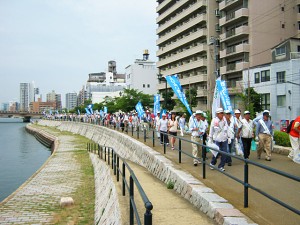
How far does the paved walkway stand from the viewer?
998 cm

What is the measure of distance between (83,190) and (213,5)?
41.1 m

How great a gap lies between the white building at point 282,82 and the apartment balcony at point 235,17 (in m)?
8.55

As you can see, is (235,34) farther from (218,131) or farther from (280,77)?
(218,131)

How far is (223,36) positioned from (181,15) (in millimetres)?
13497

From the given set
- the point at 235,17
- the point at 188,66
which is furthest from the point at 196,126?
the point at 188,66

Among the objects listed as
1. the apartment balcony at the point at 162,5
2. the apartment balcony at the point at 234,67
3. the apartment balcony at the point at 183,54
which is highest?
the apartment balcony at the point at 162,5

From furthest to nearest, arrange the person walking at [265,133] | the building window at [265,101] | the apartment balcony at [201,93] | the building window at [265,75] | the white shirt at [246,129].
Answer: the apartment balcony at [201,93] < the building window at [265,101] < the building window at [265,75] < the white shirt at [246,129] < the person walking at [265,133]

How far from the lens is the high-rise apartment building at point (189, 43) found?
47.5 m

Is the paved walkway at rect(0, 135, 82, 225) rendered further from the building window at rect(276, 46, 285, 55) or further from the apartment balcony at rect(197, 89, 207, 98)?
the apartment balcony at rect(197, 89, 207, 98)

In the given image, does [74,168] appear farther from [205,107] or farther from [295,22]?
[295,22]

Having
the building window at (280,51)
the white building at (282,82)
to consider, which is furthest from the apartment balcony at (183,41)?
the building window at (280,51)

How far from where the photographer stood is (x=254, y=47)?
3906 cm

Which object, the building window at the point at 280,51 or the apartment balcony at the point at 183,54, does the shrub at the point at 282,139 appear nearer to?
the building window at the point at 280,51

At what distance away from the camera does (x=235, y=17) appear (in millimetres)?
40469
